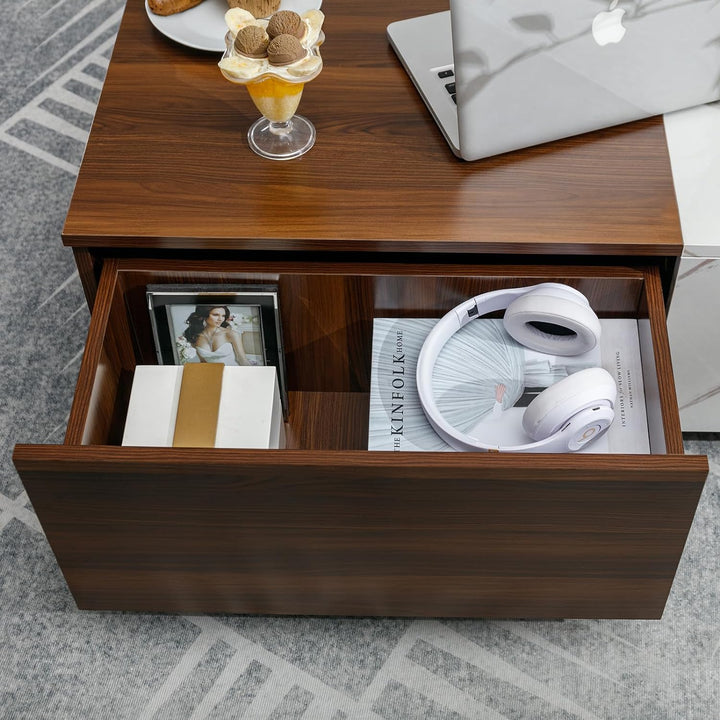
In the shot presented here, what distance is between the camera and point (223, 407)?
104 centimetres

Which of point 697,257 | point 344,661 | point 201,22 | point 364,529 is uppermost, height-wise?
→ point 201,22

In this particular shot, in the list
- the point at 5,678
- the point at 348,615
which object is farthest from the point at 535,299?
the point at 5,678

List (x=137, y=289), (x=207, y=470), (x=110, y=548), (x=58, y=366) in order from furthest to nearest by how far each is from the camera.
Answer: (x=58, y=366)
(x=137, y=289)
(x=110, y=548)
(x=207, y=470)

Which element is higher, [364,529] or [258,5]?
[258,5]

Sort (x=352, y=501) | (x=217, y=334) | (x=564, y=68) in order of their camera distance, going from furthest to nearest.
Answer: (x=217, y=334)
(x=564, y=68)
(x=352, y=501)

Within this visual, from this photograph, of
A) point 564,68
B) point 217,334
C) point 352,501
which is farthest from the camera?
point 217,334

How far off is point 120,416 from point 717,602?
694mm

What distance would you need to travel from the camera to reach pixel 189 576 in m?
1.00

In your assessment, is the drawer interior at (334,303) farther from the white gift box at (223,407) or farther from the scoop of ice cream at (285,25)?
the scoop of ice cream at (285,25)

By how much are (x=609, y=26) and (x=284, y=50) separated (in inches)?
12.4

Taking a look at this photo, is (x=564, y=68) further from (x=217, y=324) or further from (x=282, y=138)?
(x=217, y=324)

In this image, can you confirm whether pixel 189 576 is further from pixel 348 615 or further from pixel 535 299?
pixel 535 299

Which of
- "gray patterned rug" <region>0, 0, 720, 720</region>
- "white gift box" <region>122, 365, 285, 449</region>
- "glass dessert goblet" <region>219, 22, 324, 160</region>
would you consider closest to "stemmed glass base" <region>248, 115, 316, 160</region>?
"glass dessert goblet" <region>219, 22, 324, 160</region>

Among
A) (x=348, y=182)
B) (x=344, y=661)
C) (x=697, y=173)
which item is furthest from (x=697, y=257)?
(x=344, y=661)
